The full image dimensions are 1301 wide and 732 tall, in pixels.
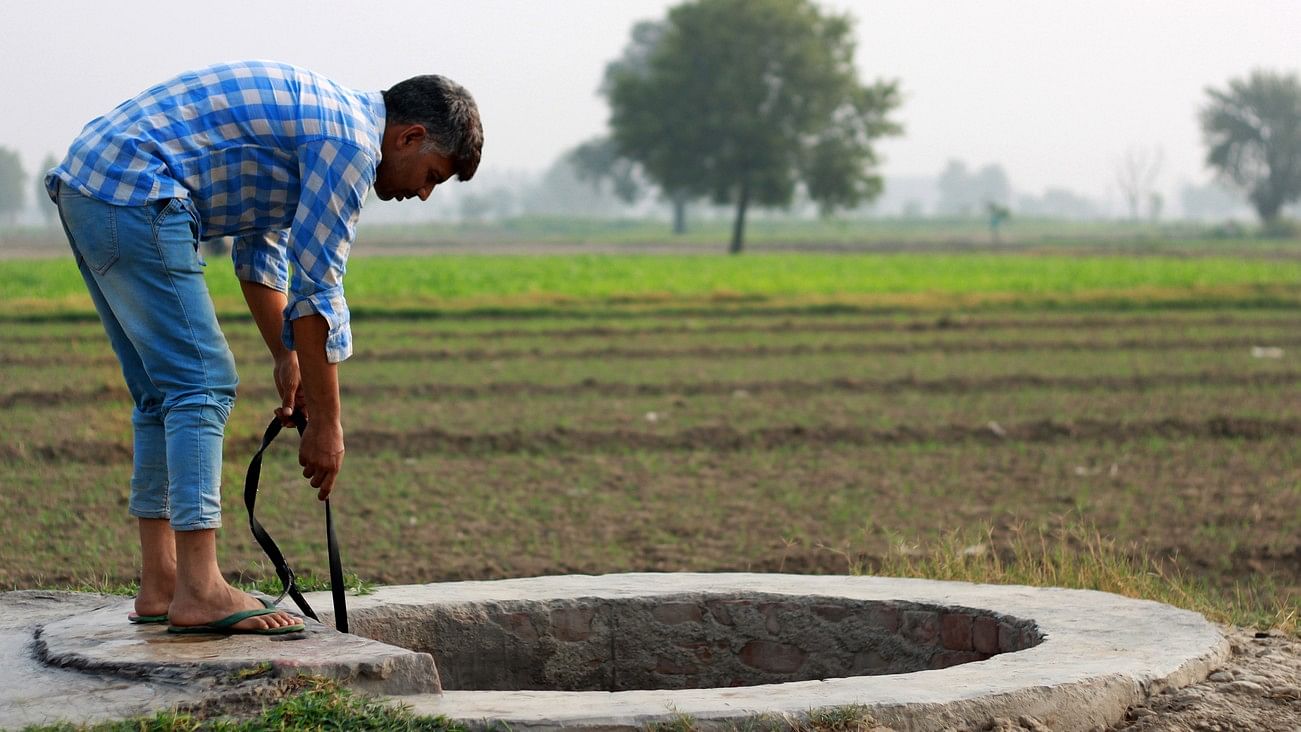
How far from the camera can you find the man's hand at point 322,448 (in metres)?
3.71

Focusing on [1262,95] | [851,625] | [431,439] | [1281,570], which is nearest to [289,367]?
[851,625]

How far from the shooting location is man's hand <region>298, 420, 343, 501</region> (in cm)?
371

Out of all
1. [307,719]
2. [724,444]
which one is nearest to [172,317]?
[307,719]

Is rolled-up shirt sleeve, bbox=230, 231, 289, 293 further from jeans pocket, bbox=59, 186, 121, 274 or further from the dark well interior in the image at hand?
the dark well interior

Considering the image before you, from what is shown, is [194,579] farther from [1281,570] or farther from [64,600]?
[1281,570]

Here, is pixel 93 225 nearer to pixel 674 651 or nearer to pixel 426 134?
pixel 426 134

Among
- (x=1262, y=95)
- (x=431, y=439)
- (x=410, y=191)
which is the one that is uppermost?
(x=1262, y=95)

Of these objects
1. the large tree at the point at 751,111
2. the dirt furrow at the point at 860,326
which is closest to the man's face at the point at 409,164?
the dirt furrow at the point at 860,326

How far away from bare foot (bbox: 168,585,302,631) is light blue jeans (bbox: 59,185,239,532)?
0.19 metres

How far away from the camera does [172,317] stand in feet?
12.1

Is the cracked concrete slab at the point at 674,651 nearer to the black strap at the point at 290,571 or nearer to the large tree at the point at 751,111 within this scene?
the black strap at the point at 290,571

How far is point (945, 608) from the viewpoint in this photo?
457cm

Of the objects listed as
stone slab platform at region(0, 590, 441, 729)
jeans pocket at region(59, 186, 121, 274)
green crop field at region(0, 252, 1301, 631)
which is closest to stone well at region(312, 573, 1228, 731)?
stone slab platform at region(0, 590, 441, 729)

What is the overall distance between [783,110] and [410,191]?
2102 inches
